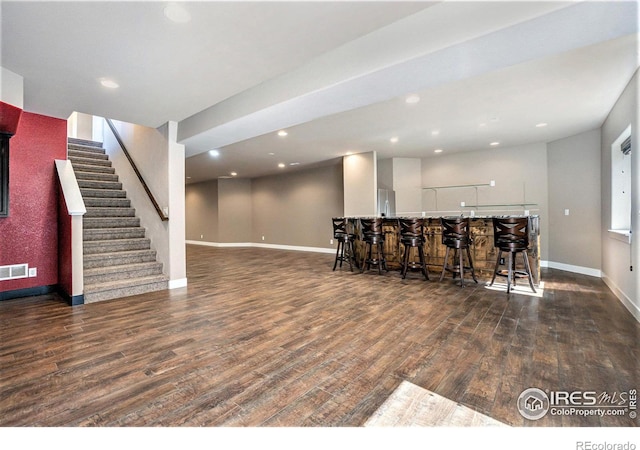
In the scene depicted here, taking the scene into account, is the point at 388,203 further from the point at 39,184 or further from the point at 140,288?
the point at 39,184

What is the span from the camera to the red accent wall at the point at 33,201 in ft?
12.4

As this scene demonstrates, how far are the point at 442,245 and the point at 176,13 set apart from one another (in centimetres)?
469

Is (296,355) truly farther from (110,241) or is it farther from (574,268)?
(574,268)

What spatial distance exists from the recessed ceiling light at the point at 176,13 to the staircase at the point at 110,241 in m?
3.37

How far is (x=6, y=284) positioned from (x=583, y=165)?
923cm

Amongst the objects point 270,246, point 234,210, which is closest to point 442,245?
point 270,246

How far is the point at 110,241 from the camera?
4.66 meters

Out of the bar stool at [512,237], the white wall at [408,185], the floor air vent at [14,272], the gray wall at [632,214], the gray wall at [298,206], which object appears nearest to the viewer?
the gray wall at [632,214]

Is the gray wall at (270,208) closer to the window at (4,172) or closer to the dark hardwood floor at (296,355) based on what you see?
the dark hardwood floor at (296,355)

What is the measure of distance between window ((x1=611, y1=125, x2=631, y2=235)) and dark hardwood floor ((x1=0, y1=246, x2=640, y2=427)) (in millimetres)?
1213

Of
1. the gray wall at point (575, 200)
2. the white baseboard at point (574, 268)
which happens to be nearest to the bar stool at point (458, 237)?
the white baseboard at point (574, 268)

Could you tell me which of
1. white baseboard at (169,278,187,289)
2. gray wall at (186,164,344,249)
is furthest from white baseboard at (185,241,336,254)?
white baseboard at (169,278,187,289)

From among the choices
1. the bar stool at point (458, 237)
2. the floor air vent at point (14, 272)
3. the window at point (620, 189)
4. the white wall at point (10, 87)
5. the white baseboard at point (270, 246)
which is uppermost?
the white wall at point (10, 87)
